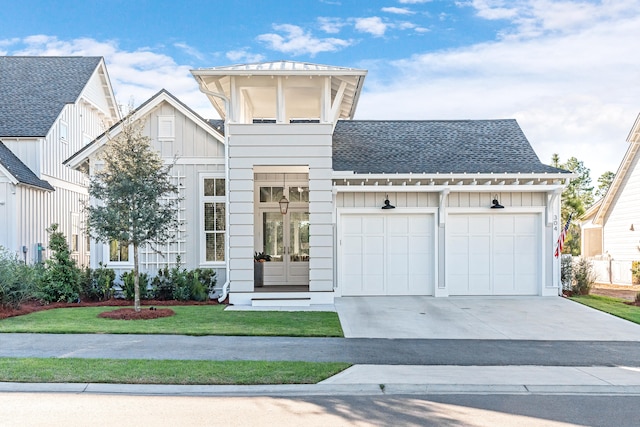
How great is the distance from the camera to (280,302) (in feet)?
48.5

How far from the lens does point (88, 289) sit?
52.0 ft

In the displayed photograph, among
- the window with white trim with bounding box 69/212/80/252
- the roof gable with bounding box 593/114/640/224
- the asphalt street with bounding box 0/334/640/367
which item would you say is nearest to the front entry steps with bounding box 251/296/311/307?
the asphalt street with bounding box 0/334/640/367

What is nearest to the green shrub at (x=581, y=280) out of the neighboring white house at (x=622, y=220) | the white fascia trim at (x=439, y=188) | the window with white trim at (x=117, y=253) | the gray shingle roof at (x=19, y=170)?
the white fascia trim at (x=439, y=188)

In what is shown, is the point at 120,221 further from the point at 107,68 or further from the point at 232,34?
the point at 107,68

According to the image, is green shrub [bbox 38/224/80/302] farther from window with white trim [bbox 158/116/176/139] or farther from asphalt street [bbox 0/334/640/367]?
asphalt street [bbox 0/334/640/367]

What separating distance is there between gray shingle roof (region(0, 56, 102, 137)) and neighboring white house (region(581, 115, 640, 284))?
22.6 metres

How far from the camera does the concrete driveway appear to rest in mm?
11133

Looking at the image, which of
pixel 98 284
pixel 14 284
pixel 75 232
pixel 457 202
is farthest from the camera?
pixel 75 232

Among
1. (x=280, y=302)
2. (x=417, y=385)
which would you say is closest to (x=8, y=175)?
(x=280, y=302)

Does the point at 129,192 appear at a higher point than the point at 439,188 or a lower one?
lower

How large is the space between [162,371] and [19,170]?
14.3 metres

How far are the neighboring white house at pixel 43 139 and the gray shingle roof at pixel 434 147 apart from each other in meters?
9.25

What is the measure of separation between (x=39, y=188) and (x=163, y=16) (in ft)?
24.2

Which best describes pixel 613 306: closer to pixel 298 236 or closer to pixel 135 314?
pixel 298 236
